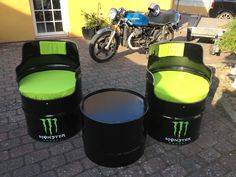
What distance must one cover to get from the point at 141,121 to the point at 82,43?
230 inches

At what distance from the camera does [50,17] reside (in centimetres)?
830

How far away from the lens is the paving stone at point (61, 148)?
3248mm

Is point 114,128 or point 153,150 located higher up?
point 114,128

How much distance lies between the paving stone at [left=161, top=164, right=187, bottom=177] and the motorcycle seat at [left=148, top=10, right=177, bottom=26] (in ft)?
15.9

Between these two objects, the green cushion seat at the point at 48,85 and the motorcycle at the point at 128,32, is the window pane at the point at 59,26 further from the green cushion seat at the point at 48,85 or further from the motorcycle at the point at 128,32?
the green cushion seat at the point at 48,85

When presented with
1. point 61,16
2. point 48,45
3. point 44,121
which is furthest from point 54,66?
point 61,16

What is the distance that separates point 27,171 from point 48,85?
1.10m

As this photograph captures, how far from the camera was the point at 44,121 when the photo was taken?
3219 mm

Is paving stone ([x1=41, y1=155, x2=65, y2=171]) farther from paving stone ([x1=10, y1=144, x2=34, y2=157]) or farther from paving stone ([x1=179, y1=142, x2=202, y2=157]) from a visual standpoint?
paving stone ([x1=179, y1=142, x2=202, y2=157])

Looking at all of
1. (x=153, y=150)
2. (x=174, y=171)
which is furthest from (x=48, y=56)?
(x=174, y=171)

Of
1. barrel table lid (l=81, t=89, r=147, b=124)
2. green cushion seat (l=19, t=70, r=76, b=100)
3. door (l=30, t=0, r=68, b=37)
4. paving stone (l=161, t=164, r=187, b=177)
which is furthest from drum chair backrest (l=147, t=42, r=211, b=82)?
door (l=30, t=0, r=68, b=37)

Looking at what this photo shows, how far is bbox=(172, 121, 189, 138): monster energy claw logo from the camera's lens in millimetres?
3205

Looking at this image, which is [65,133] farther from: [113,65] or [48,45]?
[113,65]

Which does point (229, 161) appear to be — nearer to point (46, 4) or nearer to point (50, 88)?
point (50, 88)
